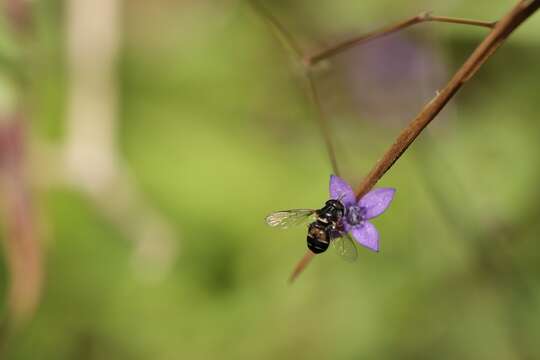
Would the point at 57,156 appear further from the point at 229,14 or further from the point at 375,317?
the point at 375,317

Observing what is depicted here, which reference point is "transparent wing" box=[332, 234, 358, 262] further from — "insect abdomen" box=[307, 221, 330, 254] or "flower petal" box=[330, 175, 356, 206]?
"flower petal" box=[330, 175, 356, 206]

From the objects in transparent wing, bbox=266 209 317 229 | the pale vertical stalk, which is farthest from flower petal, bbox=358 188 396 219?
the pale vertical stalk

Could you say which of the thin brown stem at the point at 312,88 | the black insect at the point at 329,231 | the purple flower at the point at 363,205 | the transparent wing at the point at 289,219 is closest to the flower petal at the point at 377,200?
the purple flower at the point at 363,205

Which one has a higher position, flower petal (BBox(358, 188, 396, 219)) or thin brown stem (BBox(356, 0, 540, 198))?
thin brown stem (BBox(356, 0, 540, 198))

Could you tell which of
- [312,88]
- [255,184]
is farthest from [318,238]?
[255,184]

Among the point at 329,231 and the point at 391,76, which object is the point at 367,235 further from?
the point at 391,76

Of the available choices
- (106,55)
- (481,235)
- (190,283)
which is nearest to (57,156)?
(106,55)

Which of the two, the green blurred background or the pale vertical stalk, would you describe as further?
the pale vertical stalk
